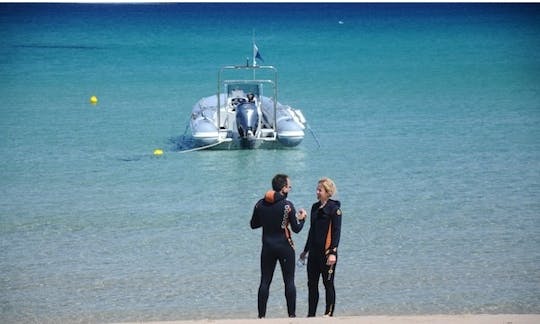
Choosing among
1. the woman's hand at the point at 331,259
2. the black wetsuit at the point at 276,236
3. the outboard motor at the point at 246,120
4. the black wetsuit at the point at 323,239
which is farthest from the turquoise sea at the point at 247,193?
the woman's hand at the point at 331,259

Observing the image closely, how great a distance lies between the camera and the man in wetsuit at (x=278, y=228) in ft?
28.1

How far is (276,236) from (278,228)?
0.08 m

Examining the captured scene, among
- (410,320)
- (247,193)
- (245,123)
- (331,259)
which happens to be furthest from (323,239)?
(245,123)

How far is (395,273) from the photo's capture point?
11.2m

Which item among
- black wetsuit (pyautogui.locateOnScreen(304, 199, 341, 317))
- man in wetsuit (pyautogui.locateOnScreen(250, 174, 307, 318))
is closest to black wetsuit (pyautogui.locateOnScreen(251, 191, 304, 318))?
man in wetsuit (pyautogui.locateOnScreen(250, 174, 307, 318))

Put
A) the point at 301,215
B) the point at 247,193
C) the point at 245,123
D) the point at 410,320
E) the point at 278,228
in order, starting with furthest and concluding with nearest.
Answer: the point at 245,123
the point at 247,193
the point at 278,228
the point at 301,215
the point at 410,320

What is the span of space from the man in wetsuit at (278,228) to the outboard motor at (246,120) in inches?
403

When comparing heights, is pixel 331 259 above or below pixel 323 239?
below

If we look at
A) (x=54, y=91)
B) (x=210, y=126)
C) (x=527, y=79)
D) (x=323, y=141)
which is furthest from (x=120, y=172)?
(x=527, y=79)

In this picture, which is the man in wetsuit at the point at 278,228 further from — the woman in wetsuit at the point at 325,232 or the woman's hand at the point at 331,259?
the woman's hand at the point at 331,259

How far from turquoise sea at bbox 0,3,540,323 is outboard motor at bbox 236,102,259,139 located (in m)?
0.46

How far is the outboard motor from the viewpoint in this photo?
1892 centimetres

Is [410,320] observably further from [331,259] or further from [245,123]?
[245,123]

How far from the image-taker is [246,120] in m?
19.0
